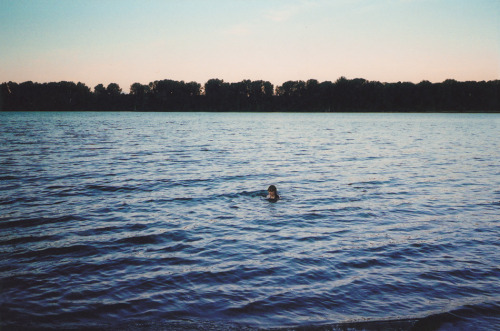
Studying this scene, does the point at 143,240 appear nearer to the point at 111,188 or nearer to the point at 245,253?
the point at 245,253

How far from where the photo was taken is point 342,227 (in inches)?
430

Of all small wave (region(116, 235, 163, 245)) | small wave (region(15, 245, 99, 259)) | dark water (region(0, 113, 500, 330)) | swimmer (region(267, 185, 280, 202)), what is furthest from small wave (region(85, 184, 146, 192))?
small wave (region(15, 245, 99, 259))

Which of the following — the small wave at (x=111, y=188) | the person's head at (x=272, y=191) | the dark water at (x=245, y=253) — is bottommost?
the dark water at (x=245, y=253)

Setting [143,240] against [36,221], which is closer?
[143,240]

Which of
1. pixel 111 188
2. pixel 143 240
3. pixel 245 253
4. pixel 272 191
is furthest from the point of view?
pixel 111 188

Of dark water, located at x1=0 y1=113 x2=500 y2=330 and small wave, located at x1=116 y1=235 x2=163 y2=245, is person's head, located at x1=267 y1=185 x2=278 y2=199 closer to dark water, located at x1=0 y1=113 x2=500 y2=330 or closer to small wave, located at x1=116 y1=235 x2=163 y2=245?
dark water, located at x1=0 y1=113 x2=500 y2=330

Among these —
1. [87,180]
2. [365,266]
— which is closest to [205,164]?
[87,180]

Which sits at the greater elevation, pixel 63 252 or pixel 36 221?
pixel 36 221

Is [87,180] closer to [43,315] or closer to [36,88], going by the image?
[43,315]

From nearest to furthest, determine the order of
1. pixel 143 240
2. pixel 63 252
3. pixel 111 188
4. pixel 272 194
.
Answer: pixel 63 252 → pixel 143 240 → pixel 272 194 → pixel 111 188

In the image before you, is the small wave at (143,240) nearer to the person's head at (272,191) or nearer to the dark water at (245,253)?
the dark water at (245,253)

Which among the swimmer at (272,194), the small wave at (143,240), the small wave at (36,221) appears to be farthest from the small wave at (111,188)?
the small wave at (143,240)

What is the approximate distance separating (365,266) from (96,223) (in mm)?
8300

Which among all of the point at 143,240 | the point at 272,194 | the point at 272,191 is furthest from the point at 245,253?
the point at 272,194
